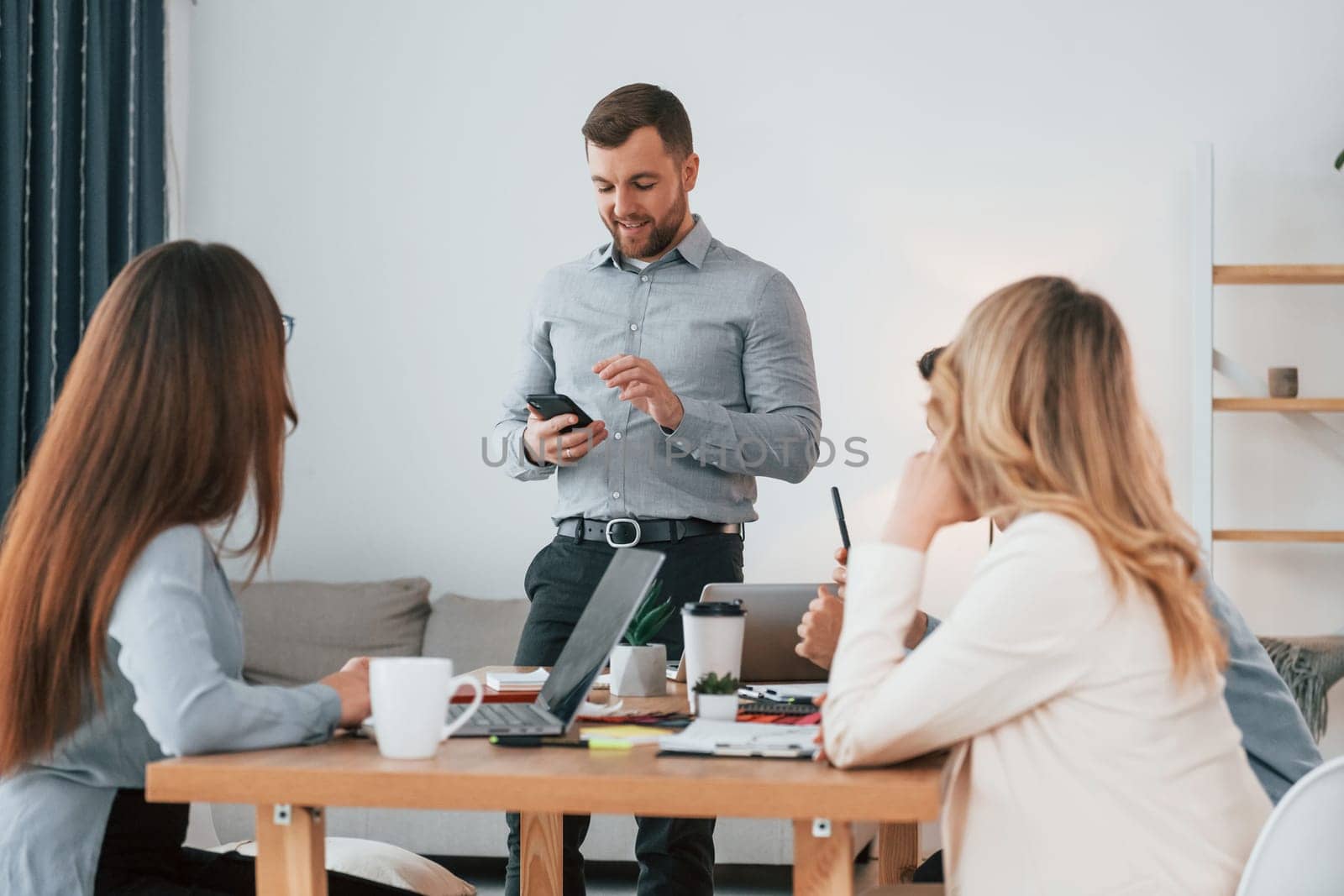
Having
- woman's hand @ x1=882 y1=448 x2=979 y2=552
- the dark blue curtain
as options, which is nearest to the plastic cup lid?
woman's hand @ x1=882 y1=448 x2=979 y2=552

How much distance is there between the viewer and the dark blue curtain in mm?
3332

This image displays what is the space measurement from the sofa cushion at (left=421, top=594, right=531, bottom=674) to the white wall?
30 centimetres

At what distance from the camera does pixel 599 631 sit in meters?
1.44

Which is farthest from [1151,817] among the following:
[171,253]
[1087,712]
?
[171,253]

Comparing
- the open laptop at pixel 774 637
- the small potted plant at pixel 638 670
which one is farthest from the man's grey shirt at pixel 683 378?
the small potted plant at pixel 638 670

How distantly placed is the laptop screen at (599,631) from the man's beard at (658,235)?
943mm

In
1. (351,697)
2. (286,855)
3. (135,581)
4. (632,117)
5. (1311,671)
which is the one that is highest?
(632,117)

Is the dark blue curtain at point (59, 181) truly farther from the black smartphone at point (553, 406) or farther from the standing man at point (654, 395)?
the black smartphone at point (553, 406)

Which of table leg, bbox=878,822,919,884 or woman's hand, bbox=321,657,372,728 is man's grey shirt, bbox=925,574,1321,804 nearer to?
→ table leg, bbox=878,822,919,884

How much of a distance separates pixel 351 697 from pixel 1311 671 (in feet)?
9.27

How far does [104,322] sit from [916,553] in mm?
785

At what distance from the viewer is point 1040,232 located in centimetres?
382

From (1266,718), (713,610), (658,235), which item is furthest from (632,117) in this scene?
(1266,718)

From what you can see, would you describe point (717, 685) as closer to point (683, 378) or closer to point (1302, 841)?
point (1302, 841)
